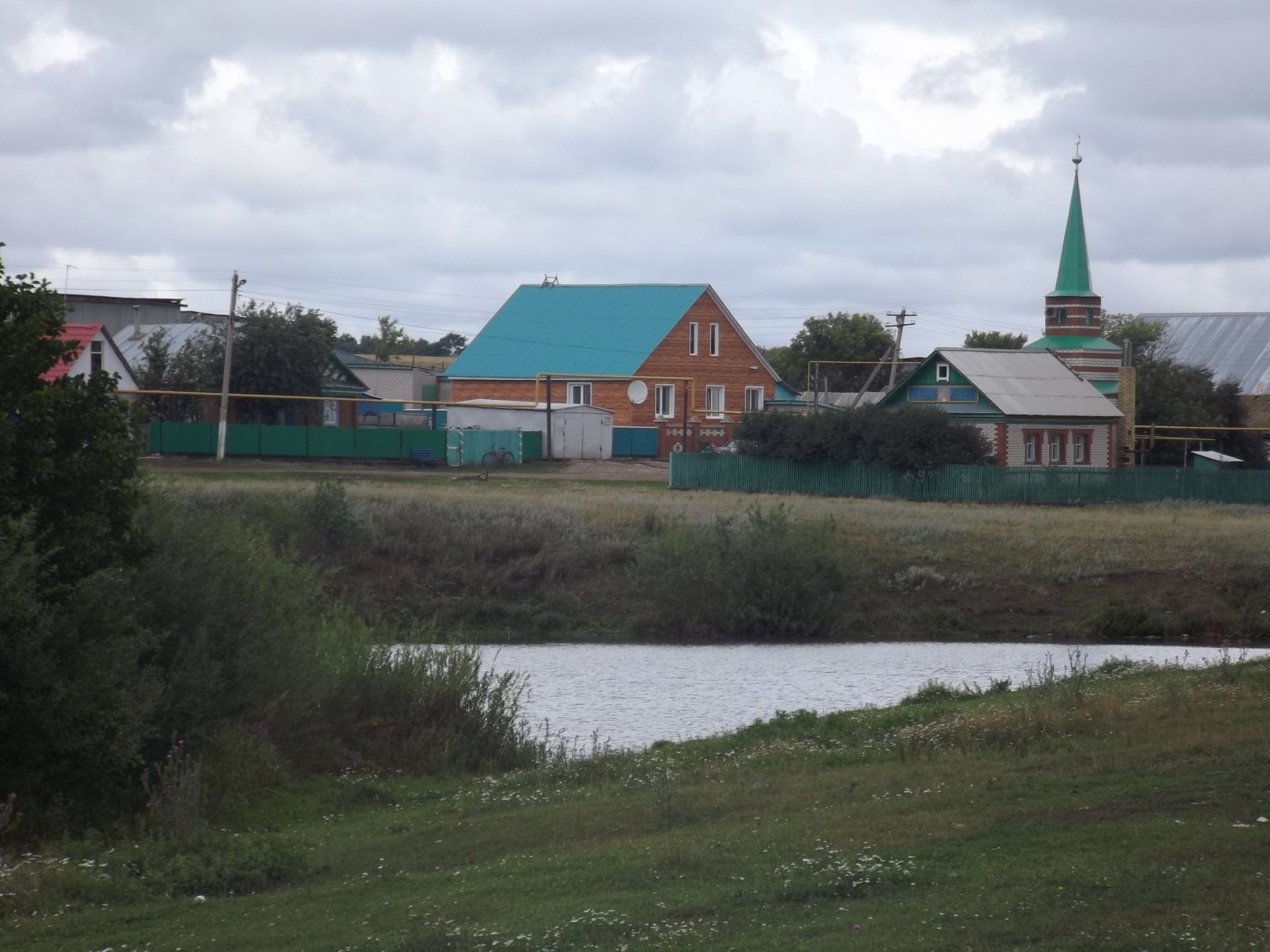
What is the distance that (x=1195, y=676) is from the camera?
19031 mm

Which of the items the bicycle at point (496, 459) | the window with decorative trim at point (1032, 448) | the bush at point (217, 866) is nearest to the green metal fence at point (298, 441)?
→ the bicycle at point (496, 459)

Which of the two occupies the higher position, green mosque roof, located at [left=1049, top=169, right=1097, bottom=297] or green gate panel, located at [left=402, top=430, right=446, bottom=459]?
green mosque roof, located at [left=1049, top=169, right=1097, bottom=297]

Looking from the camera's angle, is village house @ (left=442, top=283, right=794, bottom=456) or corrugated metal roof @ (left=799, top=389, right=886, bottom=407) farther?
corrugated metal roof @ (left=799, top=389, right=886, bottom=407)

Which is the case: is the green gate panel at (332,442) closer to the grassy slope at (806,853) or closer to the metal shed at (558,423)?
the metal shed at (558,423)

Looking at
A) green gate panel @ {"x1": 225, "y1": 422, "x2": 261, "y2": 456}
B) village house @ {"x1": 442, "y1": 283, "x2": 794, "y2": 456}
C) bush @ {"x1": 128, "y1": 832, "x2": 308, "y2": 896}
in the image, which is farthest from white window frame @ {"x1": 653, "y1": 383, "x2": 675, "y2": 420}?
bush @ {"x1": 128, "y1": 832, "x2": 308, "y2": 896}

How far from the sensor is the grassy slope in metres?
8.27

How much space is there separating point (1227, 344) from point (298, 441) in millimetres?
72819

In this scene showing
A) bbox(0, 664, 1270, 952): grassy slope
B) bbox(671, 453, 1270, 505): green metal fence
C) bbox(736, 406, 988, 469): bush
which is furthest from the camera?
bbox(736, 406, 988, 469): bush

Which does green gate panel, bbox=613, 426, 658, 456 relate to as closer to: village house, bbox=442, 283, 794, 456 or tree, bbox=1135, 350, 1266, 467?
village house, bbox=442, 283, 794, 456

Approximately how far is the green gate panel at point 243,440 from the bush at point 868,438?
20.0 metres

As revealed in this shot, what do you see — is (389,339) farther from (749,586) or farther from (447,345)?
(749,586)

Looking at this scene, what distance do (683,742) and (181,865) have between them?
9.40 m

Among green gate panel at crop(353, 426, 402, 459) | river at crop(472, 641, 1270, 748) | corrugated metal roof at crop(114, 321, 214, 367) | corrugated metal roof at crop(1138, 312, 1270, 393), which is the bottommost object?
river at crop(472, 641, 1270, 748)

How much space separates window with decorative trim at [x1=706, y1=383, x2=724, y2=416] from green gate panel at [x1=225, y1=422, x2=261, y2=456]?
998 inches
